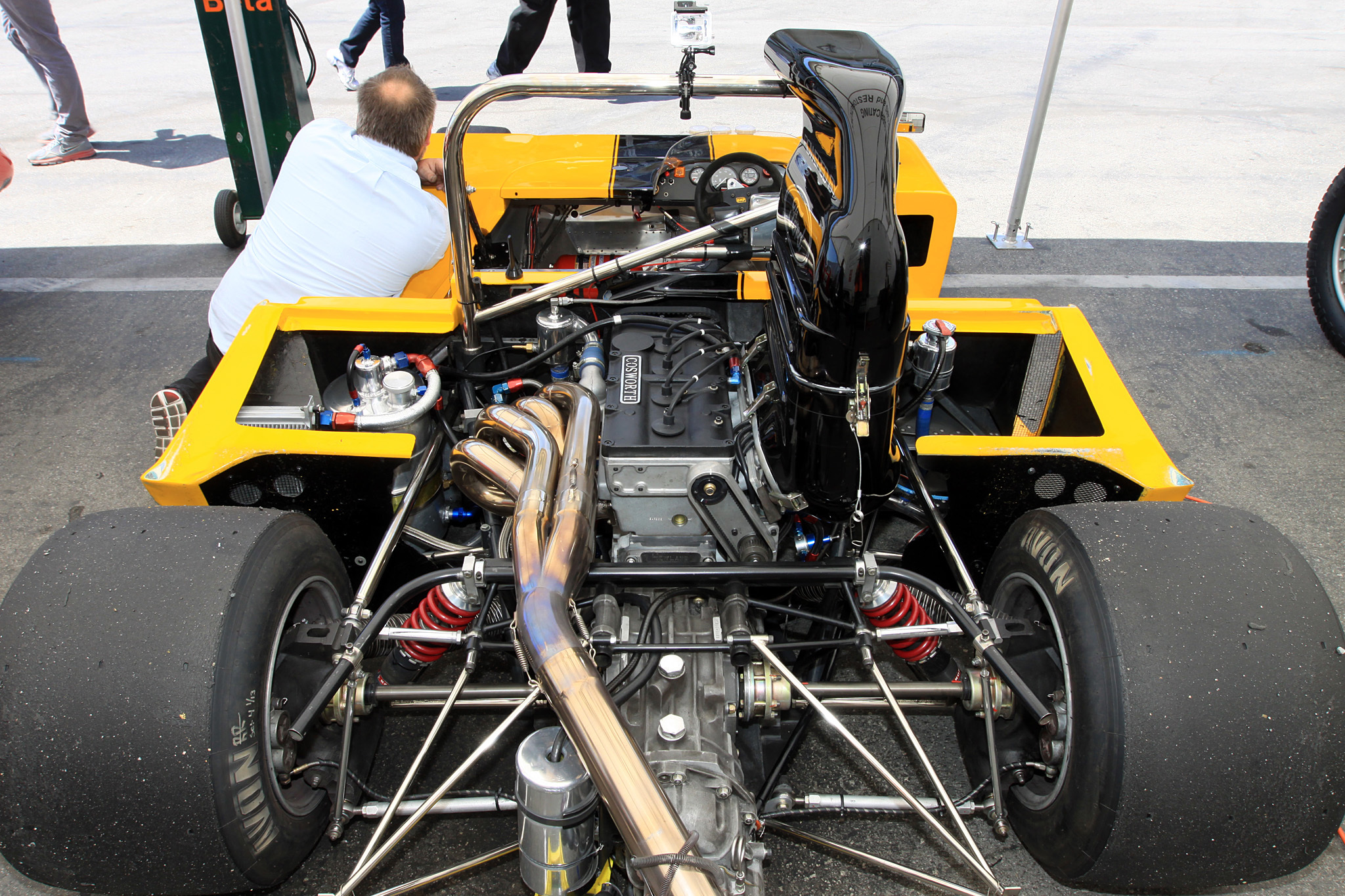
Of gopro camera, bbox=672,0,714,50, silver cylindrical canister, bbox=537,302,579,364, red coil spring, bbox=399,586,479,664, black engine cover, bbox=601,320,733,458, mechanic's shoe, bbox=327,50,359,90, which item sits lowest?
mechanic's shoe, bbox=327,50,359,90

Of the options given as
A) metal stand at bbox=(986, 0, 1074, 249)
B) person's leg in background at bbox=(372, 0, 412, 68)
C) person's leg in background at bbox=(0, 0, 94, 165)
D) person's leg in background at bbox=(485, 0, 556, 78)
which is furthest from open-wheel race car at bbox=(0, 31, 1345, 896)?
person's leg in background at bbox=(372, 0, 412, 68)

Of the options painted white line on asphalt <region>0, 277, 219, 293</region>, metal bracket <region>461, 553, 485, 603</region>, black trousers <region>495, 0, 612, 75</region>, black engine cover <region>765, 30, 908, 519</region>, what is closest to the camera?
black engine cover <region>765, 30, 908, 519</region>

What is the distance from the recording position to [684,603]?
6.43 feet

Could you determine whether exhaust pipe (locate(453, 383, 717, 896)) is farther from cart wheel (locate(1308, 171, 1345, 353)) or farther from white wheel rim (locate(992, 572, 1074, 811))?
cart wheel (locate(1308, 171, 1345, 353))

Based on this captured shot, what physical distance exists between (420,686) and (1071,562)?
1253mm

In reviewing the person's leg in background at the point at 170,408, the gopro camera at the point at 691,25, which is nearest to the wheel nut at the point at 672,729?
the gopro camera at the point at 691,25

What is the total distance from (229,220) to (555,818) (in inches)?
170

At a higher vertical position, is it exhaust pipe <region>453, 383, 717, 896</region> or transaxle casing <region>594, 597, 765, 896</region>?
exhaust pipe <region>453, 383, 717, 896</region>

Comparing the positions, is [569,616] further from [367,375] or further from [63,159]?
[63,159]

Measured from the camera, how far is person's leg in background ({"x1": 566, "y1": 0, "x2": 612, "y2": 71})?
654 centimetres

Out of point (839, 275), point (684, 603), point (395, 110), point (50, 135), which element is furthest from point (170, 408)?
point (50, 135)

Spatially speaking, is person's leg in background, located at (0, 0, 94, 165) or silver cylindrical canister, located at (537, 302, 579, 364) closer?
silver cylindrical canister, located at (537, 302, 579, 364)

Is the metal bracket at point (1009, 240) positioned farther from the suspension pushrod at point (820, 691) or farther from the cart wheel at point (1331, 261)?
the suspension pushrod at point (820, 691)

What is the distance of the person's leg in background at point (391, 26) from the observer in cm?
716
